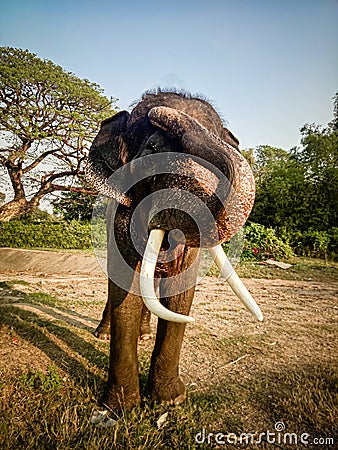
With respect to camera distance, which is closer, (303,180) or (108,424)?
(108,424)

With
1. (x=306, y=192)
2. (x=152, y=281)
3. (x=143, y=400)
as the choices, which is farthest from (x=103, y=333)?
(x=306, y=192)

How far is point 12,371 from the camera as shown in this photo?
333 centimetres

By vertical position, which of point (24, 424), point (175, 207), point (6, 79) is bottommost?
point (24, 424)

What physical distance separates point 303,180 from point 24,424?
16906mm

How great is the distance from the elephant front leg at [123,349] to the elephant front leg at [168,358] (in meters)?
0.19

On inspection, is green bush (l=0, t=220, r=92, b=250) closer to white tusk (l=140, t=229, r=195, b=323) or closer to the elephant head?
the elephant head

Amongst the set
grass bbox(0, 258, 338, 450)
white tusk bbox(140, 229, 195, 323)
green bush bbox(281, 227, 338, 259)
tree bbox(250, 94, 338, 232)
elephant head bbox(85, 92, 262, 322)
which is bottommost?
grass bbox(0, 258, 338, 450)

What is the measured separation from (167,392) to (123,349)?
55cm

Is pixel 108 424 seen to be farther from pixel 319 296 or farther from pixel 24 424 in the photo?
pixel 319 296

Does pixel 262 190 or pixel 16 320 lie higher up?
pixel 262 190

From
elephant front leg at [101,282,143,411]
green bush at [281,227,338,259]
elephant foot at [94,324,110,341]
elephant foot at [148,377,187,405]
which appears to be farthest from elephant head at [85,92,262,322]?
green bush at [281,227,338,259]

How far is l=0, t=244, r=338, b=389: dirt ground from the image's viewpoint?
12.6 feet

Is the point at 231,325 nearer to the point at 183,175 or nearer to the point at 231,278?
the point at 231,278

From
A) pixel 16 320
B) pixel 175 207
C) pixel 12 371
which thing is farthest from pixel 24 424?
pixel 16 320
